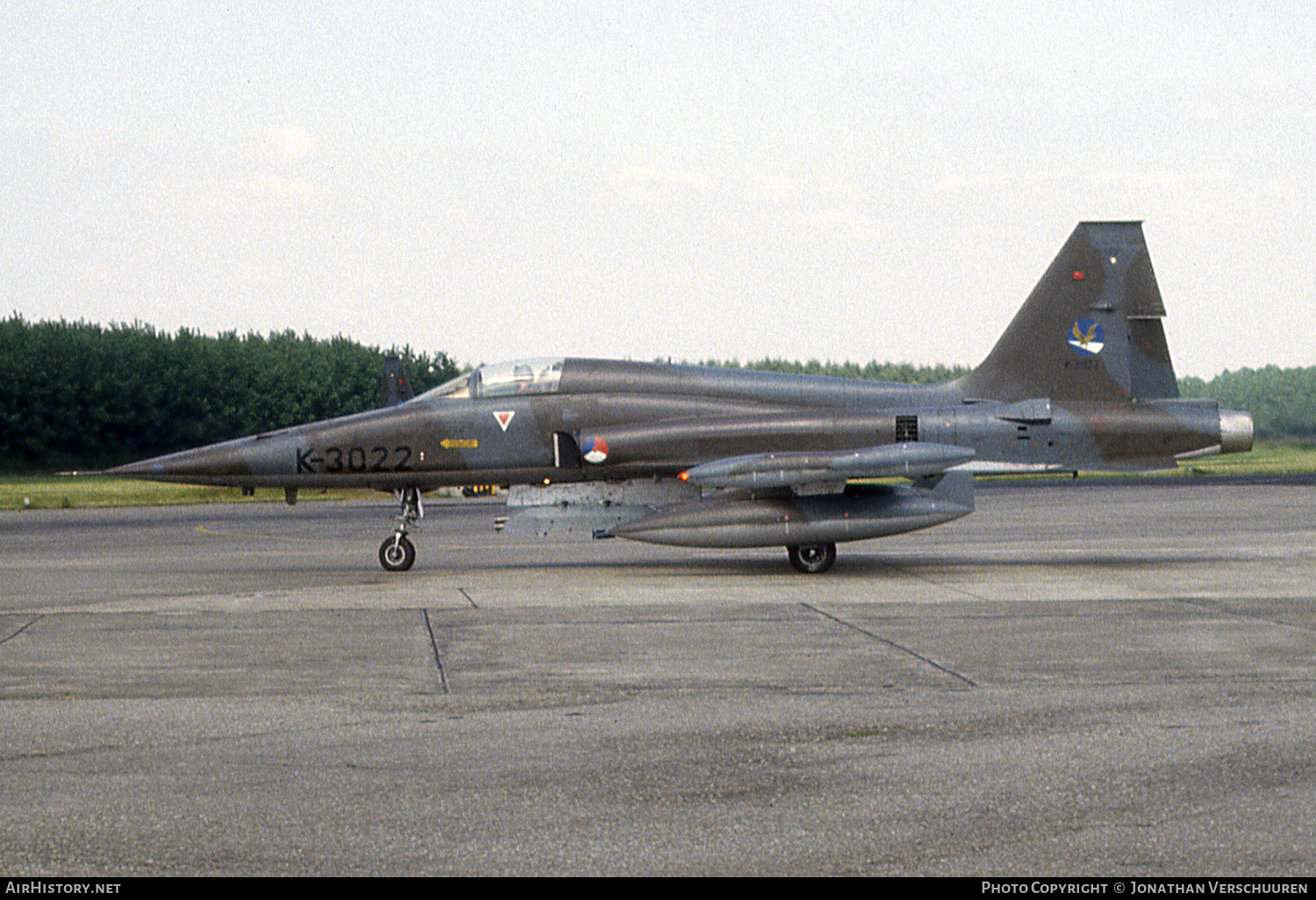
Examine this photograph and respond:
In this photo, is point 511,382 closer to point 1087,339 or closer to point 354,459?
point 354,459

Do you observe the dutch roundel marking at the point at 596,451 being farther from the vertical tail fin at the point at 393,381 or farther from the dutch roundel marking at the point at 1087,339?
the vertical tail fin at the point at 393,381

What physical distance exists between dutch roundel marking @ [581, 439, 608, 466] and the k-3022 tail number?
102 inches

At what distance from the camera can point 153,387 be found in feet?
289

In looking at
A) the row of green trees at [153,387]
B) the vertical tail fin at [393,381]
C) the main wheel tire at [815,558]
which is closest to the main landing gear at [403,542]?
the main wheel tire at [815,558]

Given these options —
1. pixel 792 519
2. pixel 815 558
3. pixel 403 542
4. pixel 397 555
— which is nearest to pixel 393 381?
pixel 403 542

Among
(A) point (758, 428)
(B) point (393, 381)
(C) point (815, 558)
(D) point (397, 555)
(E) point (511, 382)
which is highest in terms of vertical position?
(B) point (393, 381)

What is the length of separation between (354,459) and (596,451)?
11.4 ft

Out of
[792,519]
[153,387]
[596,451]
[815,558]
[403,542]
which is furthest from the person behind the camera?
[153,387]

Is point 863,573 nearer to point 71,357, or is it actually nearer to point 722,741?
point 722,741

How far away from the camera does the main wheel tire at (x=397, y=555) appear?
756 inches

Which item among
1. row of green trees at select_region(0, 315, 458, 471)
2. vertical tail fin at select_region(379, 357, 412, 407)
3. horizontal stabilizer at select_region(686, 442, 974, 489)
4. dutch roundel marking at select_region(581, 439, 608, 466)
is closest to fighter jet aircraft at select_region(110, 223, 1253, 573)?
dutch roundel marking at select_region(581, 439, 608, 466)

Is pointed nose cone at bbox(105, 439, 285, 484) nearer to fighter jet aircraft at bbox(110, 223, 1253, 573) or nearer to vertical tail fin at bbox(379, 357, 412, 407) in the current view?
fighter jet aircraft at bbox(110, 223, 1253, 573)

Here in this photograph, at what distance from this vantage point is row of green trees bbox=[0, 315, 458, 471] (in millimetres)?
83125

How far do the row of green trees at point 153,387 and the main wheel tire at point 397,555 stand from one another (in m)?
70.9
